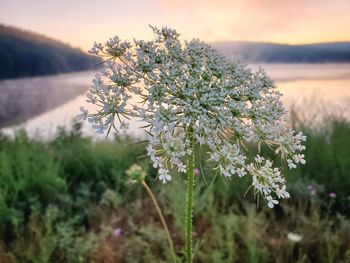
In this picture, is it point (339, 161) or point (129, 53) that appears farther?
point (339, 161)

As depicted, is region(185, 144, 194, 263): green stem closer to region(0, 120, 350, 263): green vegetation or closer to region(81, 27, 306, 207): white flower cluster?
region(81, 27, 306, 207): white flower cluster

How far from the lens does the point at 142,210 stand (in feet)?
10.7

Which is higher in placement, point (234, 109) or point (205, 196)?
point (234, 109)

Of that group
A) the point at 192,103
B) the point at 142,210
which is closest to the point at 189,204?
the point at 192,103

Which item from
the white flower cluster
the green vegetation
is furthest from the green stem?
the green vegetation

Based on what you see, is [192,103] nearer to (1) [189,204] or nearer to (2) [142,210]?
(1) [189,204]

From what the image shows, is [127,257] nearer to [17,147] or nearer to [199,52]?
[199,52]

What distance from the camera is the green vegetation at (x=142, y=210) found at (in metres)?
2.68

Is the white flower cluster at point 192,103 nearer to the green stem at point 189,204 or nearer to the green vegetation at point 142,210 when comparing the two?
the green stem at point 189,204

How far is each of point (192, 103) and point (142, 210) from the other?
2302mm

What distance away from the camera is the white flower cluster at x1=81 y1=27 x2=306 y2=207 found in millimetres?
1050

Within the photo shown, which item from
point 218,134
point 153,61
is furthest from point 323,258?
point 153,61

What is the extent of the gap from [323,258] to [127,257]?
1090 mm

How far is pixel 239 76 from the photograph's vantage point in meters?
1.17
